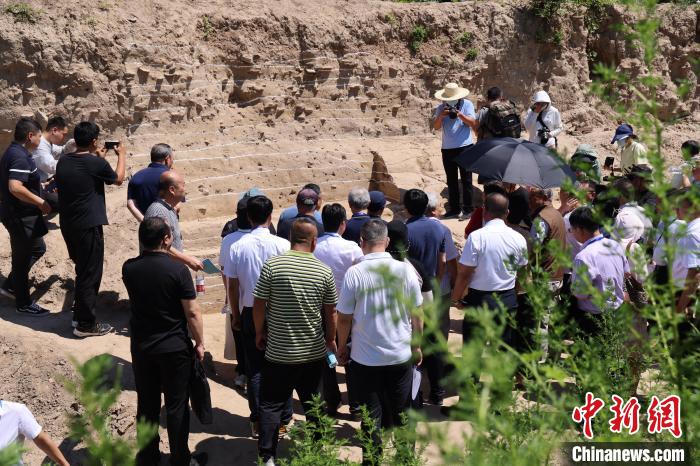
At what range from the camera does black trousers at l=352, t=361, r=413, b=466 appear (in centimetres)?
512

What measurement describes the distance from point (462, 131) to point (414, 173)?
176cm

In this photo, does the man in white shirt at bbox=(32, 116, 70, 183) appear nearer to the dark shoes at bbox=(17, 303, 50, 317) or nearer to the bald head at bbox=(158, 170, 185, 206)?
the dark shoes at bbox=(17, 303, 50, 317)

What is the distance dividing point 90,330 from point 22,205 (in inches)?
54.3

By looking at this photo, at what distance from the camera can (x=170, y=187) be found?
244 inches

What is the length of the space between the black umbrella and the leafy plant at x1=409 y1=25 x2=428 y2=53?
16.3ft

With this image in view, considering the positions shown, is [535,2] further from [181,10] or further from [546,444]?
[546,444]

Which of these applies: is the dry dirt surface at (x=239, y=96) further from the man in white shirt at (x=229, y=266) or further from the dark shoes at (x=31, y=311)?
the man in white shirt at (x=229, y=266)

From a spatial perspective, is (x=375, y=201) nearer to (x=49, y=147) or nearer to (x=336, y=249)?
(x=336, y=249)

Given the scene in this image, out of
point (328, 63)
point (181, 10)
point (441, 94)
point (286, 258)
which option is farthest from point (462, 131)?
point (286, 258)

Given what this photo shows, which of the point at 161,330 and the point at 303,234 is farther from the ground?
the point at 303,234

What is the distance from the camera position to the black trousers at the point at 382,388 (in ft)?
16.8

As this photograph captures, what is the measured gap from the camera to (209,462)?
5836mm

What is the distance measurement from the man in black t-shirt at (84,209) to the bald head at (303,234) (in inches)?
97.2

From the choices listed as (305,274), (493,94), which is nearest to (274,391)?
(305,274)
